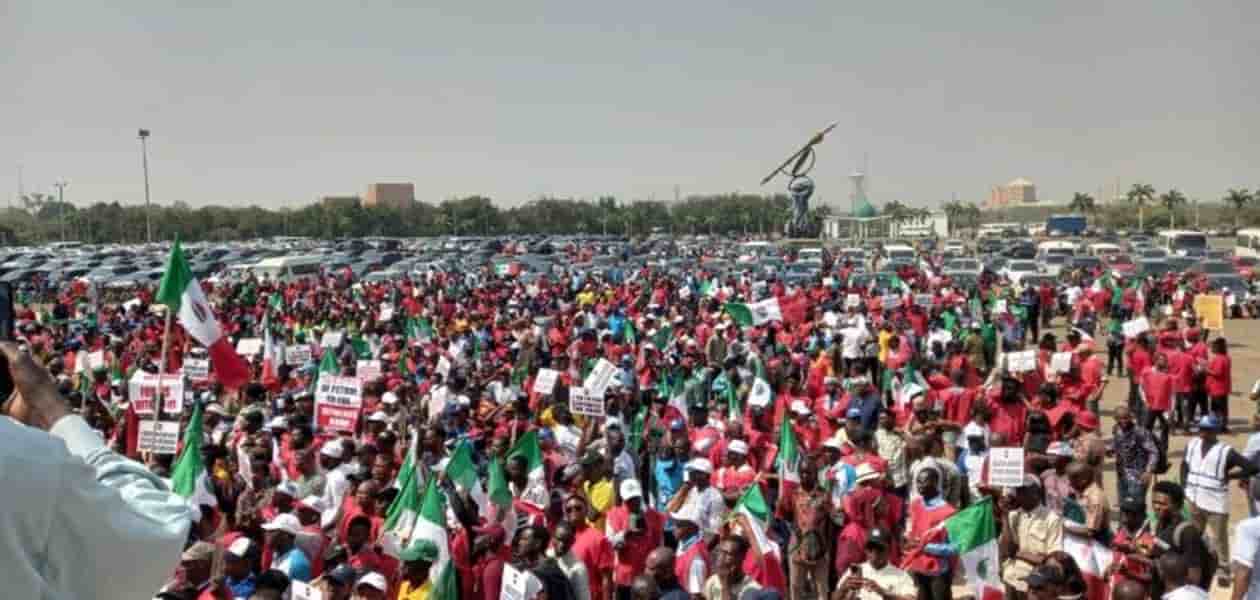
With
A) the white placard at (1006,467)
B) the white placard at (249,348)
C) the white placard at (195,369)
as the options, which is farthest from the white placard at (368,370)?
the white placard at (1006,467)

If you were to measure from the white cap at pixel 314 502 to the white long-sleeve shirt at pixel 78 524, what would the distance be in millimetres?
5989

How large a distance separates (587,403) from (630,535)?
→ 4291mm

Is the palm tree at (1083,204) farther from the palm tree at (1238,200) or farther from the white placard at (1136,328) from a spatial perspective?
the white placard at (1136,328)

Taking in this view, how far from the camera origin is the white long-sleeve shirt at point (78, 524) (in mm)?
1412

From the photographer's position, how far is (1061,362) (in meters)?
12.6

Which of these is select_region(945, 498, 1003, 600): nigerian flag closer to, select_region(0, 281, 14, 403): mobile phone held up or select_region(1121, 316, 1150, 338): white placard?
select_region(0, 281, 14, 403): mobile phone held up

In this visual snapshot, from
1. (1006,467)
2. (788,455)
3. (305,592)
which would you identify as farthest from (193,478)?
(1006,467)

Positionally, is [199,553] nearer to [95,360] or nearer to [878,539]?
[878,539]

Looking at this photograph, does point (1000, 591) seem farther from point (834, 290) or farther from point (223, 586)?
point (834, 290)

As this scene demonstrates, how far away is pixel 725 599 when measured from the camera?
6.31 meters


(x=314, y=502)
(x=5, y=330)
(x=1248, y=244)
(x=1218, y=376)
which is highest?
(x=5, y=330)

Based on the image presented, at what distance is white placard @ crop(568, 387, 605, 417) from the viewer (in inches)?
444

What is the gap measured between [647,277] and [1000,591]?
2983 cm

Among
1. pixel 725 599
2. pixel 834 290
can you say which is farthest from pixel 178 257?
pixel 834 290
